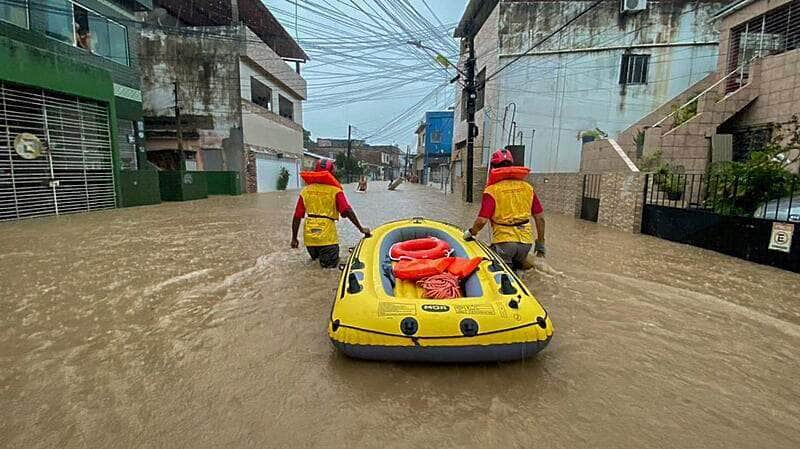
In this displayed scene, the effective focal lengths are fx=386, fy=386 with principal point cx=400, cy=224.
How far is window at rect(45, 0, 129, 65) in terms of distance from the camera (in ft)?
35.8

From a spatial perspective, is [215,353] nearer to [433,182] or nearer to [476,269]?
[476,269]

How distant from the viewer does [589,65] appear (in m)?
14.7

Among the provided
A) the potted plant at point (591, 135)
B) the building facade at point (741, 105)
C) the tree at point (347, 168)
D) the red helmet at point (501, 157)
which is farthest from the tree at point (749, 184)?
the tree at point (347, 168)

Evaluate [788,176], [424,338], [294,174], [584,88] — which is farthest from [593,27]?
[294,174]

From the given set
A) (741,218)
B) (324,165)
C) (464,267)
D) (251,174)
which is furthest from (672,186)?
(251,174)

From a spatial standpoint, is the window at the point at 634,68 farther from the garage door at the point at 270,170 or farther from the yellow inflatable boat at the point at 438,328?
the garage door at the point at 270,170

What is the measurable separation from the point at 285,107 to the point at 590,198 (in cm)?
2267

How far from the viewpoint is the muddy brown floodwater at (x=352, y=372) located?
1.88m

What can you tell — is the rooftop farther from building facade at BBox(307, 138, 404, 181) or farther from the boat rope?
building facade at BBox(307, 138, 404, 181)

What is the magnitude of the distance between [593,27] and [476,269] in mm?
15287

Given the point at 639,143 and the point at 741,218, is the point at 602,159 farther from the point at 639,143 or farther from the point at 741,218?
the point at 741,218

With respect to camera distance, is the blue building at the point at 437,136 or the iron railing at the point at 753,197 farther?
the blue building at the point at 437,136

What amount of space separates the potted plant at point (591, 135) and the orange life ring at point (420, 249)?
35.8 feet

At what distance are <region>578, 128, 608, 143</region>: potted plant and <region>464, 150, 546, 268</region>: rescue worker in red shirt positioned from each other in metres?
9.99
